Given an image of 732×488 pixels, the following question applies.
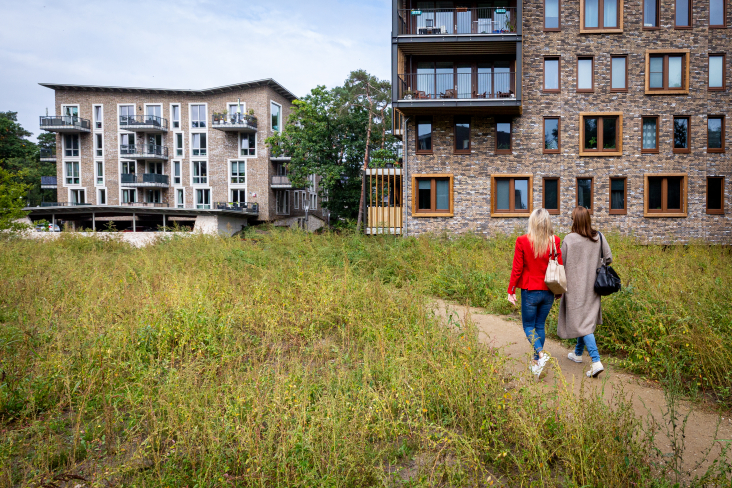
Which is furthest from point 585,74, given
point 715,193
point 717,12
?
point 715,193

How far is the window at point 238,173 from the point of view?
4506 cm

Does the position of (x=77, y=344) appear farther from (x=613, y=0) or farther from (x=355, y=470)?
(x=613, y=0)

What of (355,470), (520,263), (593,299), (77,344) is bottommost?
(355,470)

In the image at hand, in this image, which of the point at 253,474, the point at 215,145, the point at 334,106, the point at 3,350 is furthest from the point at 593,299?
the point at 215,145

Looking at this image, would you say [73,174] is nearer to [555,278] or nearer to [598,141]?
[598,141]

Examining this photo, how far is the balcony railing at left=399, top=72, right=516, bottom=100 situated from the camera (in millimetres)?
21969

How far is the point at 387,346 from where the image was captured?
5805 millimetres

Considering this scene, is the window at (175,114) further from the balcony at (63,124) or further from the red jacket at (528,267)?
the red jacket at (528,267)

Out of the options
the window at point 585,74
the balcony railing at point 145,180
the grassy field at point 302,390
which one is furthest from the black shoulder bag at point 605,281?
the balcony railing at point 145,180

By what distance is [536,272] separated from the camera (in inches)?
216

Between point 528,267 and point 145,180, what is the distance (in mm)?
47212

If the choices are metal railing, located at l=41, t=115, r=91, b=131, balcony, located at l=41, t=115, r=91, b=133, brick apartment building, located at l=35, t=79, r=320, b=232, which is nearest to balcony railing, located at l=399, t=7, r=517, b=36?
brick apartment building, located at l=35, t=79, r=320, b=232

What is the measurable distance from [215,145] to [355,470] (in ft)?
153

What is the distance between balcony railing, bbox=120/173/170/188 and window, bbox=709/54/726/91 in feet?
148
